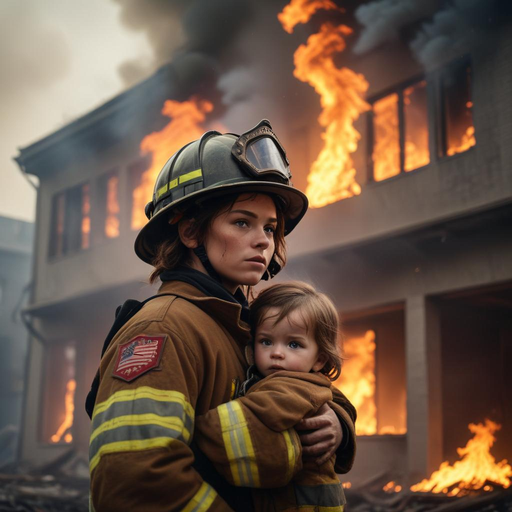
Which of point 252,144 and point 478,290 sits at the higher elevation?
point 478,290

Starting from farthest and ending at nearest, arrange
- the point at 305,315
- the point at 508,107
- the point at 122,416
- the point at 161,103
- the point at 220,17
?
the point at 161,103, the point at 220,17, the point at 508,107, the point at 305,315, the point at 122,416

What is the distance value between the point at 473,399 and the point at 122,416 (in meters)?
8.87

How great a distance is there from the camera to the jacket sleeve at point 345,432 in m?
2.35

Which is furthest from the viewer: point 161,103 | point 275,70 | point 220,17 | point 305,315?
point 161,103

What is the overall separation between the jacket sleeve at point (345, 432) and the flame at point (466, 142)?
7323 mm

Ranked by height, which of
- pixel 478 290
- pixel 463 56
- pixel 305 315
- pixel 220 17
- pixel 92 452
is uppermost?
pixel 220 17

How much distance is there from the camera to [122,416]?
1853 millimetres

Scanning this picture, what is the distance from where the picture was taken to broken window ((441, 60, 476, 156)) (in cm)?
937

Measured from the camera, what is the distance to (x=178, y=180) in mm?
2570

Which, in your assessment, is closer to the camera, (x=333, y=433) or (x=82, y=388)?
(x=333, y=433)

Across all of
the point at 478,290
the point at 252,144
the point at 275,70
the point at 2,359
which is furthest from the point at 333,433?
the point at 2,359

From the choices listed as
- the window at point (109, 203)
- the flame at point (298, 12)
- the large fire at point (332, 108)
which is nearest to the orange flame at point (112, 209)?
the window at point (109, 203)

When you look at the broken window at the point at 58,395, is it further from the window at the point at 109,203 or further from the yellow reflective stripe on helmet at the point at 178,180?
the yellow reflective stripe on helmet at the point at 178,180

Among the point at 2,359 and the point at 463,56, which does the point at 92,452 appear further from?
the point at 2,359
